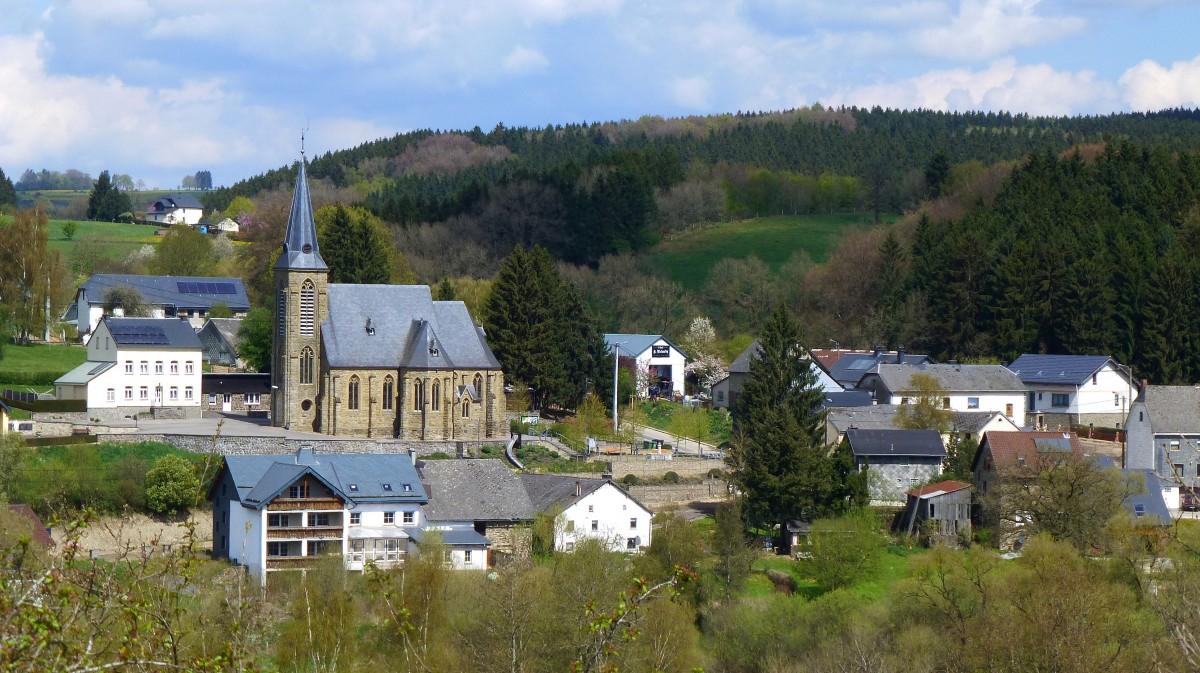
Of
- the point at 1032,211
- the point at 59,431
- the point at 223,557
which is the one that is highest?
the point at 1032,211

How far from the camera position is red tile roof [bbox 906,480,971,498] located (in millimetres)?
50406

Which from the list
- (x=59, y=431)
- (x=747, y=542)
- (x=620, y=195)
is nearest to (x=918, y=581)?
(x=747, y=542)

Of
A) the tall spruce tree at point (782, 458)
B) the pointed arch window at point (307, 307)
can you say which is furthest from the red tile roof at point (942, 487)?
the pointed arch window at point (307, 307)

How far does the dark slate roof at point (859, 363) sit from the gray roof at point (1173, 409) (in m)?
10.5

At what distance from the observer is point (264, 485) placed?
44.7 meters

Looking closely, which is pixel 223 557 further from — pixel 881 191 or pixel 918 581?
pixel 881 191

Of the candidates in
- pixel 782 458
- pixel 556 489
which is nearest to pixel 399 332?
pixel 556 489

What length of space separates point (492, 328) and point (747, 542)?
2180 cm

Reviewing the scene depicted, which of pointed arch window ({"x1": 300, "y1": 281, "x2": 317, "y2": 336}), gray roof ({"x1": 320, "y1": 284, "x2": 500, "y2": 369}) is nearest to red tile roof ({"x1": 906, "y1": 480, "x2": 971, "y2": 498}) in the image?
gray roof ({"x1": 320, "y1": 284, "x2": 500, "y2": 369})

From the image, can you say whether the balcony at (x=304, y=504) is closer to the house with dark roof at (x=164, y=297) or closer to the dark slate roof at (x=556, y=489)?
the dark slate roof at (x=556, y=489)

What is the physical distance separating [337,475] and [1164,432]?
31713mm

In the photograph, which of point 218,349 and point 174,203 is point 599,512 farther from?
point 174,203

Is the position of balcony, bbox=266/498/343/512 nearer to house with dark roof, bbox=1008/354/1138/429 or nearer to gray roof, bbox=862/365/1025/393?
gray roof, bbox=862/365/1025/393

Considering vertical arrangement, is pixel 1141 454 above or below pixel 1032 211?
below
